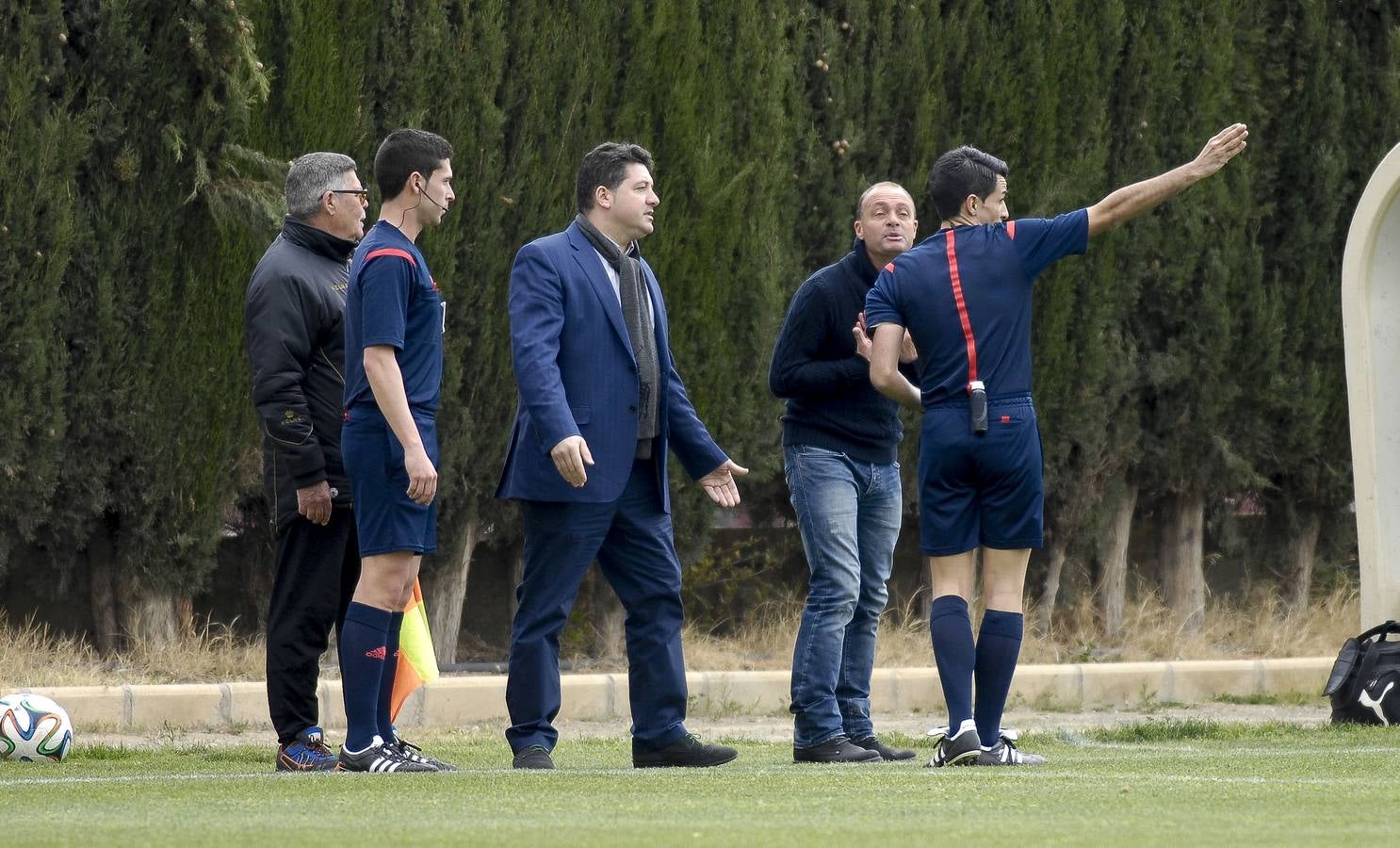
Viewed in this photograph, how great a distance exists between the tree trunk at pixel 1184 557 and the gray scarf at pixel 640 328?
22.1 ft

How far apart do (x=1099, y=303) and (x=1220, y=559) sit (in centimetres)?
237

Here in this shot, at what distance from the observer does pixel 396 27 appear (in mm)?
10172

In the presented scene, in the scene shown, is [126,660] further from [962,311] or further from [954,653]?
[962,311]

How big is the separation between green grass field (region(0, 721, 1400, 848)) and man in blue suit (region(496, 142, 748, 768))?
0.25 m

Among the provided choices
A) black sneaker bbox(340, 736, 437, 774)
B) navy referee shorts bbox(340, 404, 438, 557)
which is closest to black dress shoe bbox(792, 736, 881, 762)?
black sneaker bbox(340, 736, 437, 774)

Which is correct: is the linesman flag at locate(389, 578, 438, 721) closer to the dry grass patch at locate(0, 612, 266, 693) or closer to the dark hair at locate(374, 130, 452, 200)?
the dark hair at locate(374, 130, 452, 200)

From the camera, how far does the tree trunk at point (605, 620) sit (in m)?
11.1

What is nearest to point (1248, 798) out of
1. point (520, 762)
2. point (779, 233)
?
point (520, 762)

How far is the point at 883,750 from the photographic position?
6.98 metres

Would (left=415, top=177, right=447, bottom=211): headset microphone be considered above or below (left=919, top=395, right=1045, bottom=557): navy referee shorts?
above

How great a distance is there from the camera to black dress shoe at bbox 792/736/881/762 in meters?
6.76

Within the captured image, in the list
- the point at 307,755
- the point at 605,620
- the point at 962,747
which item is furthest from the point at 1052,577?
the point at 307,755

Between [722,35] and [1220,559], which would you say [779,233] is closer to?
[722,35]

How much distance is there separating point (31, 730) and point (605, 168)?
2.73 m
